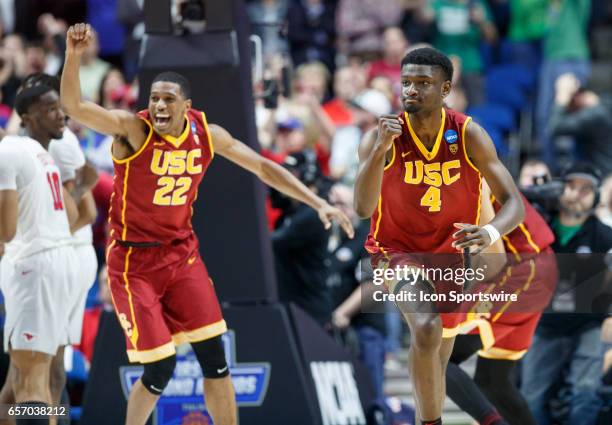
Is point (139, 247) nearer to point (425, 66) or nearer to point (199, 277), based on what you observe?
point (199, 277)

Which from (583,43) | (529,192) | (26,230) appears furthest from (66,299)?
(583,43)

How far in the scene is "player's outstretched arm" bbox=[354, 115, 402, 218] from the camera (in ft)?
19.8

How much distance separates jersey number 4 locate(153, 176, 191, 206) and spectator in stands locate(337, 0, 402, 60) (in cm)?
726

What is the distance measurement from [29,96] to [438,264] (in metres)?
2.66

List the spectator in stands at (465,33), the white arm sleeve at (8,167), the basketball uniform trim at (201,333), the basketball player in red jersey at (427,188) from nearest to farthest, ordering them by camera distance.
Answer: the basketball player in red jersey at (427,188)
the white arm sleeve at (8,167)
the basketball uniform trim at (201,333)
the spectator in stands at (465,33)

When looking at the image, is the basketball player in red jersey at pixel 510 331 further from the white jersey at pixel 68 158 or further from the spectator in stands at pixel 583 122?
the spectator in stands at pixel 583 122

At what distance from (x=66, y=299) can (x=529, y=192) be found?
3.16 metres

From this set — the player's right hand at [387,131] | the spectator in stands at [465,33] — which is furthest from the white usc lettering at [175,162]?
the spectator in stands at [465,33]

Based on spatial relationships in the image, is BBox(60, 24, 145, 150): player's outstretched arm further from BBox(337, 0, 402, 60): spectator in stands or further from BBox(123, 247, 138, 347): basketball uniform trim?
BBox(337, 0, 402, 60): spectator in stands

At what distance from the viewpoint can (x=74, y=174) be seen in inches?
310

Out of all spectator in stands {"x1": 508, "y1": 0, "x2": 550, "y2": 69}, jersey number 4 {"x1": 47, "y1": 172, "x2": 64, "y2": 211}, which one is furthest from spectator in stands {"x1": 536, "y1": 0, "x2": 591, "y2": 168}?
jersey number 4 {"x1": 47, "y1": 172, "x2": 64, "y2": 211}

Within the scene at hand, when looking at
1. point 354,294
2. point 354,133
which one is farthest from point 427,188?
point 354,133

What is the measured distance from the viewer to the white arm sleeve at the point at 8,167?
6.86 meters

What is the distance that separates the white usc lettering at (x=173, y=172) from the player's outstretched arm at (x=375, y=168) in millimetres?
1251
